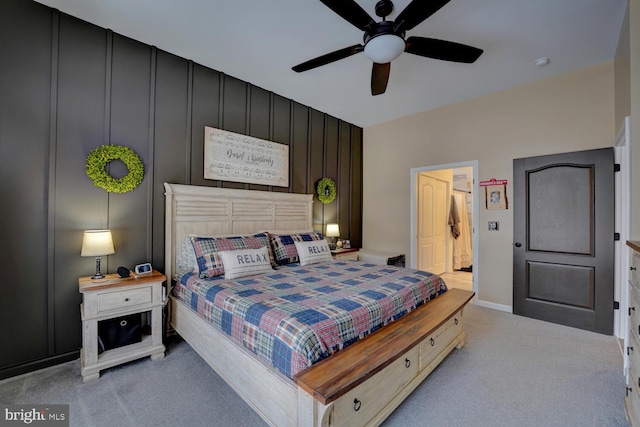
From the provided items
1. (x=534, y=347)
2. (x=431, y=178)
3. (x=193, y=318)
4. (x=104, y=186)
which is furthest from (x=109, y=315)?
(x=431, y=178)

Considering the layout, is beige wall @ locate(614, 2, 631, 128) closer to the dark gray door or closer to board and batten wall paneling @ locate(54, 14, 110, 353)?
the dark gray door

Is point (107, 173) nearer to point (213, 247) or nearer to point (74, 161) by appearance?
point (74, 161)

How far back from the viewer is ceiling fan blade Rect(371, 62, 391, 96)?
2.44 m

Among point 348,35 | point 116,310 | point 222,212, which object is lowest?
point 116,310

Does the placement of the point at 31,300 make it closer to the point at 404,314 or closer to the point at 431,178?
the point at 404,314

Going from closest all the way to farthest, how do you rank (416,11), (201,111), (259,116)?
(416,11) → (201,111) → (259,116)

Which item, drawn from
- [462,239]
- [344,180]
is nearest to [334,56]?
[344,180]

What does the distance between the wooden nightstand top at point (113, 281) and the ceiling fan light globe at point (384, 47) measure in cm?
265

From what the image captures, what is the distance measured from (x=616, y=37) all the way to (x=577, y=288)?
2.66 metres

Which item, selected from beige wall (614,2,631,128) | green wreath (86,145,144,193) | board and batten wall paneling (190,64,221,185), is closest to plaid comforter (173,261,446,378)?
green wreath (86,145,144,193)

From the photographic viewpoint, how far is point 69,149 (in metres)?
2.43

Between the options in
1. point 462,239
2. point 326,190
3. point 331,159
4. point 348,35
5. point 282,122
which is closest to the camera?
point 348,35

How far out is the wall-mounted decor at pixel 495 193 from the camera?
12.4ft

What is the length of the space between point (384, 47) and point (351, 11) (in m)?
0.36
